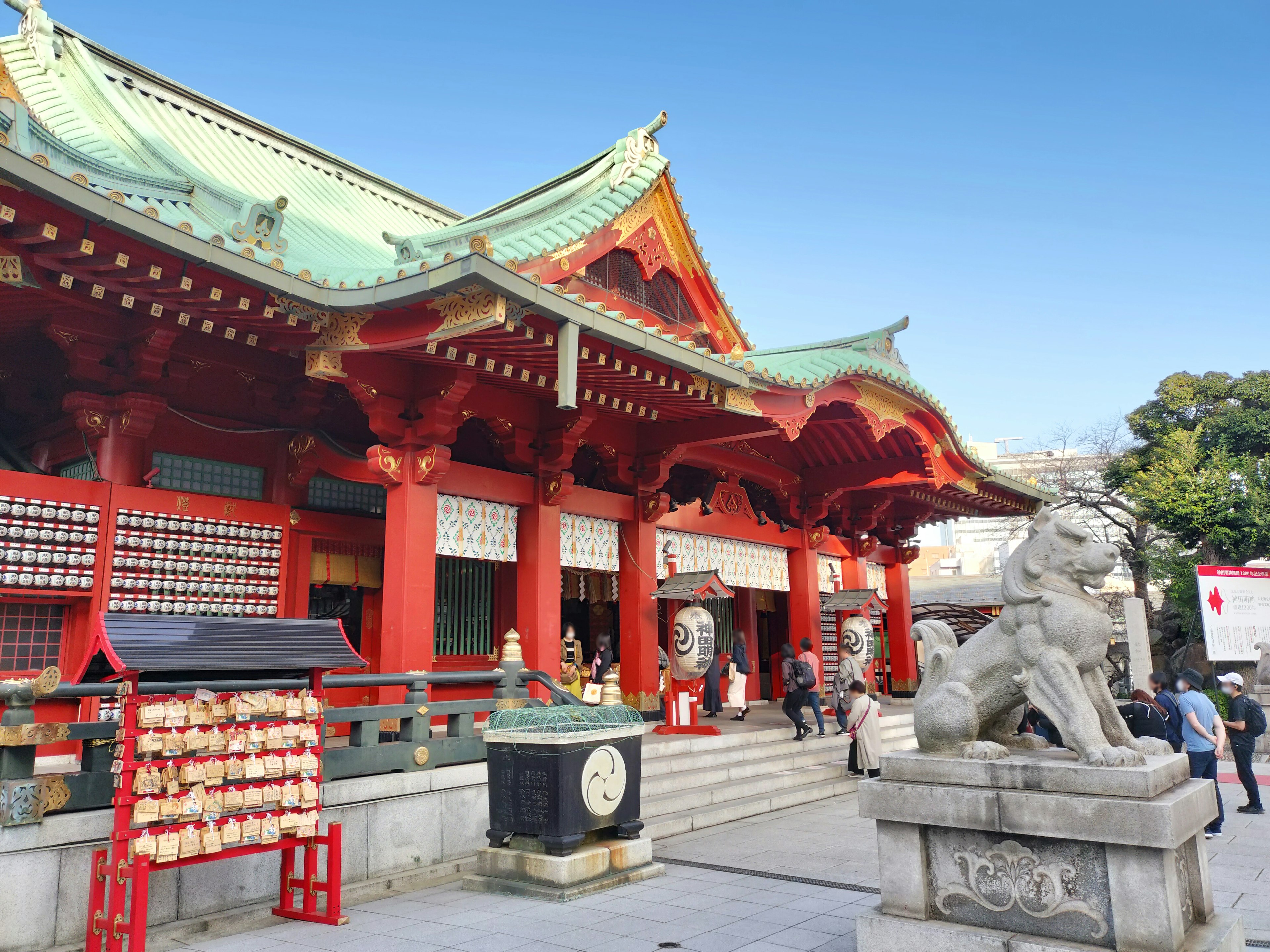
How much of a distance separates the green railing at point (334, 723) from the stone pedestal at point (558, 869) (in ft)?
3.70

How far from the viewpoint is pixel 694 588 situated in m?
12.3

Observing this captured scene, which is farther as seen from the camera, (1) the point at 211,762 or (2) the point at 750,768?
(2) the point at 750,768

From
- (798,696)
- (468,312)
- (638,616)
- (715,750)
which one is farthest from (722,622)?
(468,312)

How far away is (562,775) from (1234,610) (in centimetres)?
1639

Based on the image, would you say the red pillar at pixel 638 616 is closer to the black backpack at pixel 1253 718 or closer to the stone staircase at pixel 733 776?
the stone staircase at pixel 733 776

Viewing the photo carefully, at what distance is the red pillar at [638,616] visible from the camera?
12875mm

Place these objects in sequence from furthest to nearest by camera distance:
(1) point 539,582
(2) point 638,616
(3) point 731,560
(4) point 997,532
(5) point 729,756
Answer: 1. (4) point 997,532
2. (3) point 731,560
3. (2) point 638,616
4. (5) point 729,756
5. (1) point 539,582

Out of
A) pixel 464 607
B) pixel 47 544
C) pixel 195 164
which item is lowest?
pixel 464 607

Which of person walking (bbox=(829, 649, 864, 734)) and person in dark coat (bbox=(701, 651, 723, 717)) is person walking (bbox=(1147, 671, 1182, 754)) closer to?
person walking (bbox=(829, 649, 864, 734))

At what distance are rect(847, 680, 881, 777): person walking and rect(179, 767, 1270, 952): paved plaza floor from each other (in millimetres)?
3027

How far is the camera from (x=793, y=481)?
657 inches

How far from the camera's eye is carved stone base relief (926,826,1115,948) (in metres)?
4.41

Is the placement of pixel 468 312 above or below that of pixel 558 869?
above

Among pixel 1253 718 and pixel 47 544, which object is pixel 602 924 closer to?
pixel 47 544
